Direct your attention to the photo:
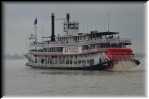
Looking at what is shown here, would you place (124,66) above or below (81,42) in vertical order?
below

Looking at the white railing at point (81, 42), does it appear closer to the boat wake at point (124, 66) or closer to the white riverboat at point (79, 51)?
the white riverboat at point (79, 51)

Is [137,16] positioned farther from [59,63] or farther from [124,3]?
[59,63]

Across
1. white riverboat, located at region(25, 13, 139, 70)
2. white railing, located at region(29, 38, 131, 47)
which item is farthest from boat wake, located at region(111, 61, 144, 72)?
white railing, located at region(29, 38, 131, 47)

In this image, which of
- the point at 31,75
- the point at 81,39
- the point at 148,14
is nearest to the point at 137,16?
the point at 148,14

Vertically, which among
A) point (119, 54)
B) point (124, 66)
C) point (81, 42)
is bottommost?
point (124, 66)

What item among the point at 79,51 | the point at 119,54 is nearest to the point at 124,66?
the point at 119,54

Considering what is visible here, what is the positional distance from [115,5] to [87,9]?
0.89ft

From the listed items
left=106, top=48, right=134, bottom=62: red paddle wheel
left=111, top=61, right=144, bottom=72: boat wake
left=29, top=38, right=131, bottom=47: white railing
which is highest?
left=29, top=38, right=131, bottom=47: white railing

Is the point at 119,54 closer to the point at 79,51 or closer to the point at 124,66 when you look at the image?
the point at 124,66

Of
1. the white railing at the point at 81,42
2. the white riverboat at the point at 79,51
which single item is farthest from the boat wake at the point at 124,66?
the white railing at the point at 81,42

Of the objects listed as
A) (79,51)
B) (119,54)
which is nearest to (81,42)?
(79,51)

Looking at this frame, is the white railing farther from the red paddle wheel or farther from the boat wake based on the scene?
the boat wake

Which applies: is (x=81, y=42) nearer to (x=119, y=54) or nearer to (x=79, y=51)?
(x=79, y=51)

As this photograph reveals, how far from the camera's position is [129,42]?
682 centimetres
